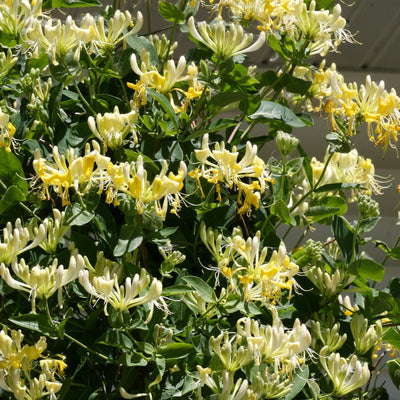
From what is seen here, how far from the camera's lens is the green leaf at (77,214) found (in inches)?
28.1

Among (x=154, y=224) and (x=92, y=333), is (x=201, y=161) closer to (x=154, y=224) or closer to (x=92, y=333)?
(x=154, y=224)

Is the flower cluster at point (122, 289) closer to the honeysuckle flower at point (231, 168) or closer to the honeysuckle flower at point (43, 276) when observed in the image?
the honeysuckle flower at point (43, 276)

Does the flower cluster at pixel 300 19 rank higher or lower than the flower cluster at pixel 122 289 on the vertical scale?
higher

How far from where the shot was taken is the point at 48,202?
2.74 ft

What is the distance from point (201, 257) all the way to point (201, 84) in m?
0.19

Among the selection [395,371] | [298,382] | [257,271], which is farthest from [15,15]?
[395,371]

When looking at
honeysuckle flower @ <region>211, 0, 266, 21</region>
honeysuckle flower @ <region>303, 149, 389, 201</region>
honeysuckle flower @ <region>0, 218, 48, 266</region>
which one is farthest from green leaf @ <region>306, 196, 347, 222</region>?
honeysuckle flower @ <region>0, 218, 48, 266</region>

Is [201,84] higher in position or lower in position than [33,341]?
higher

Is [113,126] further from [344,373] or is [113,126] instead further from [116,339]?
[344,373]

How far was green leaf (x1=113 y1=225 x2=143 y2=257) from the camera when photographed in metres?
0.70

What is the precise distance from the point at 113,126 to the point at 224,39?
0.15 meters

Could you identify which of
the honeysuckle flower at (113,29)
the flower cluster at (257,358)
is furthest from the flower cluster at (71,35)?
the flower cluster at (257,358)

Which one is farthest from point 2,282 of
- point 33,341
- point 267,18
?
point 267,18

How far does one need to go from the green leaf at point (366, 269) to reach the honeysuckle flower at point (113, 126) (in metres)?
0.28
